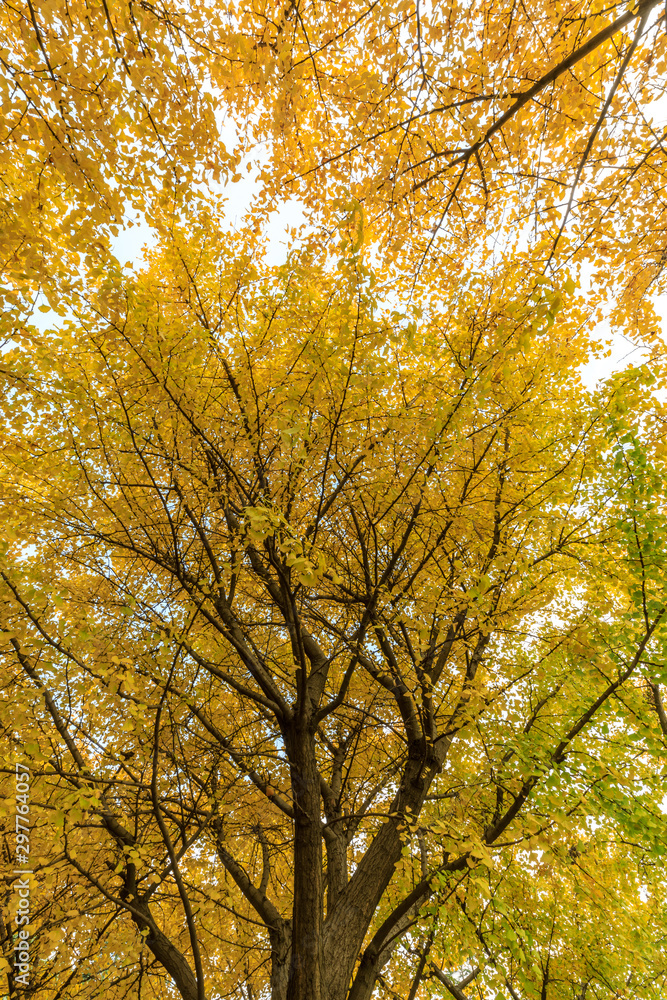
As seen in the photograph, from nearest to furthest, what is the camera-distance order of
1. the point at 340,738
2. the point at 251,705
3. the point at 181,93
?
the point at 181,93 → the point at 251,705 → the point at 340,738

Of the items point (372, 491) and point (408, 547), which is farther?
point (408, 547)

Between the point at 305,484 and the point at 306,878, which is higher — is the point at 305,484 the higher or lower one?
the higher one

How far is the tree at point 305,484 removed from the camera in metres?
2.89

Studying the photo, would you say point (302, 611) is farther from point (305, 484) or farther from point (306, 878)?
point (306, 878)

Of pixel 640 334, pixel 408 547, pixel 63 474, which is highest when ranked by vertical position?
pixel 640 334

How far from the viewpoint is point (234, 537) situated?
3818mm

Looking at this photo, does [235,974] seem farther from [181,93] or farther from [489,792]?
[181,93]

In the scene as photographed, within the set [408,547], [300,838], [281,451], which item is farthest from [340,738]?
[281,451]

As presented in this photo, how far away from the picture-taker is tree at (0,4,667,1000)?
2.89 metres

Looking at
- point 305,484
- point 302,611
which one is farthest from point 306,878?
point 305,484

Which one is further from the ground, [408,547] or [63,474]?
[408,547]

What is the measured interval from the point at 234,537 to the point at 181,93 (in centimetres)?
310

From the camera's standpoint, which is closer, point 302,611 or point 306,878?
point 306,878

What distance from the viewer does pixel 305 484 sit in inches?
147
